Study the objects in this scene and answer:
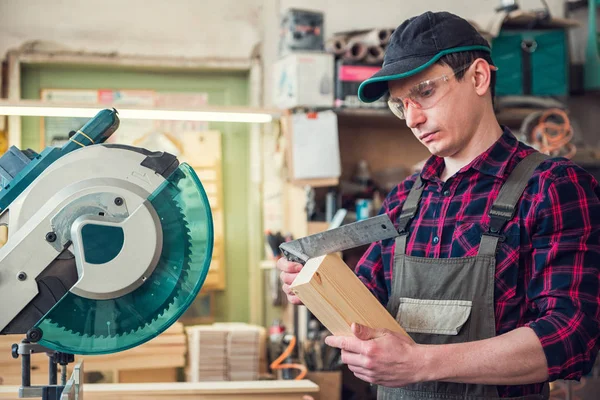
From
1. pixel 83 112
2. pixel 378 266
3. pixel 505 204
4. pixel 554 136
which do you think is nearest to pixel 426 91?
pixel 505 204

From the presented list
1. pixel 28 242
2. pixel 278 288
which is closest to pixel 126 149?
pixel 28 242

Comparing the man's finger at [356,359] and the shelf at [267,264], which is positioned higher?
the shelf at [267,264]

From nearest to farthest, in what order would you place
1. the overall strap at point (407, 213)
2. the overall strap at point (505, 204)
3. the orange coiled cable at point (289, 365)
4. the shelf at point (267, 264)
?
1. the overall strap at point (505, 204)
2. the overall strap at point (407, 213)
3. the orange coiled cable at point (289, 365)
4. the shelf at point (267, 264)

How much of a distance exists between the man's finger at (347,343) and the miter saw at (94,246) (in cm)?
30

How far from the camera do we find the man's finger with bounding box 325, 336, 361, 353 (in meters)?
1.40

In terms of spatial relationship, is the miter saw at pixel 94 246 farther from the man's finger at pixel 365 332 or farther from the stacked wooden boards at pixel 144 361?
the stacked wooden boards at pixel 144 361

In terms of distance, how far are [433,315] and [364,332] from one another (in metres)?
0.27

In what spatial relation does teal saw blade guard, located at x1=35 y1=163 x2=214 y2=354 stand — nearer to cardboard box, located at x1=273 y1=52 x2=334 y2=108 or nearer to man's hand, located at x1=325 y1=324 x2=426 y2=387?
man's hand, located at x1=325 y1=324 x2=426 y2=387

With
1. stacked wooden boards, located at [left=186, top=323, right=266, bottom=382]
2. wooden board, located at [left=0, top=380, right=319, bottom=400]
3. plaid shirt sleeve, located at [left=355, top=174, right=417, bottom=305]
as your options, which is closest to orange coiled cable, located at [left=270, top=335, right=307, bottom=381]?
stacked wooden boards, located at [left=186, top=323, right=266, bottom=382]

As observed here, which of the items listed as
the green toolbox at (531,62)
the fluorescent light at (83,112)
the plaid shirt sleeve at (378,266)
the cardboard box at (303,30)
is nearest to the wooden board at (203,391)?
the plaid shirt sleeve at (378,266)

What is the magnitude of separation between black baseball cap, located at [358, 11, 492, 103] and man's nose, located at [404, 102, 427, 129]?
7 centimetres

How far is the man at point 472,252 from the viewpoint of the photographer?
1.41 m

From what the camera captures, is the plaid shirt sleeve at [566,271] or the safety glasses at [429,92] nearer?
the plaid shirt sleeve at [566,271]

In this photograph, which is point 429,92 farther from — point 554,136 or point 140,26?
point 140,26
